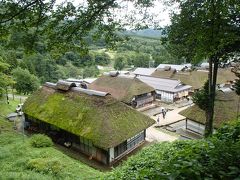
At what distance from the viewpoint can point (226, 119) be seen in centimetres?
2077

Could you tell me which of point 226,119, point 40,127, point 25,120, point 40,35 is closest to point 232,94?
point 226,119

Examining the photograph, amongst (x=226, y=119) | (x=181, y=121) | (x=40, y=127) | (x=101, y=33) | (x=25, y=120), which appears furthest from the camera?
(x=181, y=121)

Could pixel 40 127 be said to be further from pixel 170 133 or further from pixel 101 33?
pixel 101 33

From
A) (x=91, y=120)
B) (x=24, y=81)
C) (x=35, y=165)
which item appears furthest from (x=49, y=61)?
(x=35, y=165)

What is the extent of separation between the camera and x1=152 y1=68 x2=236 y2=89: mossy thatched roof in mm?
41781

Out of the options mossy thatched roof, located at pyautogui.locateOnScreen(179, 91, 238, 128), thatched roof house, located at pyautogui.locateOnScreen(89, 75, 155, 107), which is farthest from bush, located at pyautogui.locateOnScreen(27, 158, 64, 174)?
thatched roof house, located at pyautogui.locateOnScreen(89, 75, 155, 107)

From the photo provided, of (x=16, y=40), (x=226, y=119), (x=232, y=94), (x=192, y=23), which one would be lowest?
(x=226, y=119)

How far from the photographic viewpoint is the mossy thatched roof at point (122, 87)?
105ft

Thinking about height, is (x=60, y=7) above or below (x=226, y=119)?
above

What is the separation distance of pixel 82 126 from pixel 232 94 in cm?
1317

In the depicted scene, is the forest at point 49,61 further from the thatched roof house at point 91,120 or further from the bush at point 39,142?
the bush at point 39,142

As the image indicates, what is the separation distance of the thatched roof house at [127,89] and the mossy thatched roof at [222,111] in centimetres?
1002

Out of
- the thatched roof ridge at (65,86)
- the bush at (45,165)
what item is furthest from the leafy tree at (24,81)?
the bush at (45,165)

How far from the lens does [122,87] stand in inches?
1319
